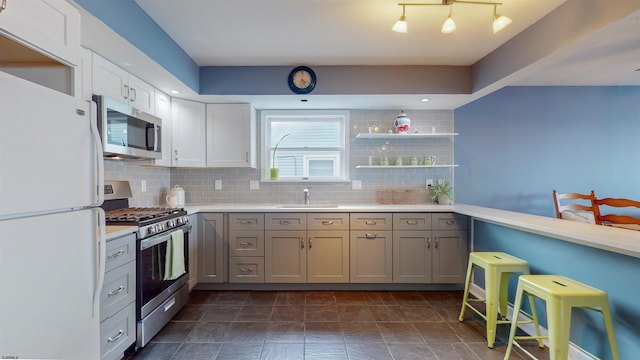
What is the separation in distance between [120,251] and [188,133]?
173 centimetres

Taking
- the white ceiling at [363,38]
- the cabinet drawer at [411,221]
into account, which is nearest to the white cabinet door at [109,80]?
the white ceiling at [363,38]

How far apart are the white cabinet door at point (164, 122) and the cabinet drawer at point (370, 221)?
2.03 m

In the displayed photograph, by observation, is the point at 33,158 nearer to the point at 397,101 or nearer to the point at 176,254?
the point at 176,254

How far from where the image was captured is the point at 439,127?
3.57 m

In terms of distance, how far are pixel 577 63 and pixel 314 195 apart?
297 cm

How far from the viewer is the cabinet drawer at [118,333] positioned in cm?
163

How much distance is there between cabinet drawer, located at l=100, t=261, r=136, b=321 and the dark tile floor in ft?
1.51

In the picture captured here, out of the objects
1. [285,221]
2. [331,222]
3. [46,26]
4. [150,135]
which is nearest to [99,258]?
[46,26]

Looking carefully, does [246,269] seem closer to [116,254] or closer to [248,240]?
[248,240]

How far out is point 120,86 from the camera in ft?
7.29

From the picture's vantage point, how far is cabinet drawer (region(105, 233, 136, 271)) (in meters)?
1.66

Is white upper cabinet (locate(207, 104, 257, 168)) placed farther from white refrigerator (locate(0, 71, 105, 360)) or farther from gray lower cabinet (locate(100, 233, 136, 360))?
white refrigerator (locate(0, 71, 105, 360))

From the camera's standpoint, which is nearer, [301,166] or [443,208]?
[443,208]

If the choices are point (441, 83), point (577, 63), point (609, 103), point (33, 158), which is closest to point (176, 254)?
point (33, 158)
